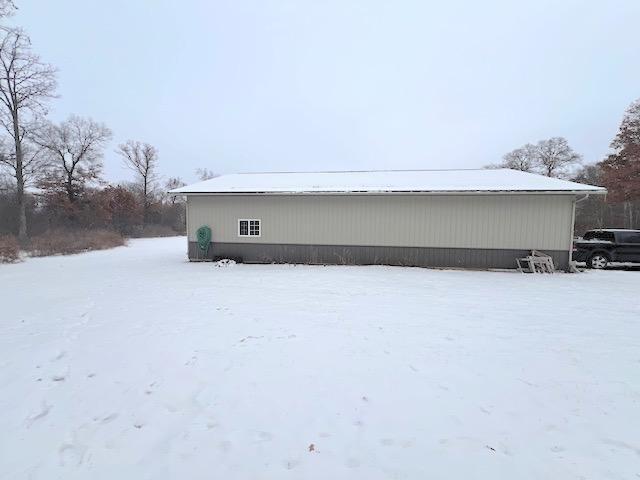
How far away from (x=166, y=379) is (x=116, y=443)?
3.06ft

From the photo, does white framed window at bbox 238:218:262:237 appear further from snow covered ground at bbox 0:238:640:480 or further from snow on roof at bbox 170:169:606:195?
snow covered ground at bbox 0:238:640:480

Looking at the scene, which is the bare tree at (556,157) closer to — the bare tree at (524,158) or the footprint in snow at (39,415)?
the bare tree at (524,158)

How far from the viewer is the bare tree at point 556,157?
3456 centimetres

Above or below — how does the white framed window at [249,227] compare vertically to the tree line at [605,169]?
below

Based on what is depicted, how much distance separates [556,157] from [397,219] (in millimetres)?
33417

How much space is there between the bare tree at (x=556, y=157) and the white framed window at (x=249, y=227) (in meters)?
35.2

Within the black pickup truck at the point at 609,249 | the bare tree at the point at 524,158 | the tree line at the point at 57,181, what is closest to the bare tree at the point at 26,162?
the tree line at the point at 57,181

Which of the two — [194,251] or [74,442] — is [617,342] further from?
[194,251]

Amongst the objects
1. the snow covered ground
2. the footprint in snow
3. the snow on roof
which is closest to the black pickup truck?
the snow on roof

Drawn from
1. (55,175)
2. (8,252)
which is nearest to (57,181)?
(55,175)

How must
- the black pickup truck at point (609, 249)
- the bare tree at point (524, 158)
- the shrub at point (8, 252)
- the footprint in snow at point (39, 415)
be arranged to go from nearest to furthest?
the footprint in snow at point (39, 415), the black pickup truck at point (609, 249), the shrub at point (8, 252), the bare tree at point (524, 158)

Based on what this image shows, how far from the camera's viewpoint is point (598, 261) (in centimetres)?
1168

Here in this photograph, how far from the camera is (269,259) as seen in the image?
41.4ft

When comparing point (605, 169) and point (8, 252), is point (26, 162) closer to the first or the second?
point (8, 252)
